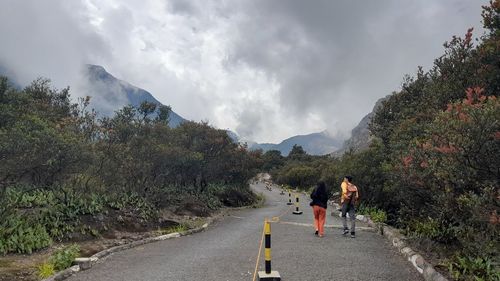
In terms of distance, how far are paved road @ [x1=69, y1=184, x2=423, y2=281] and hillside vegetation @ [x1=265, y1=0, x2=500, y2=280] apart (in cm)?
121

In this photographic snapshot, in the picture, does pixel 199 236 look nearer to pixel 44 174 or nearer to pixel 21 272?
pixel 44 174

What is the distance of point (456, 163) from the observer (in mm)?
7426

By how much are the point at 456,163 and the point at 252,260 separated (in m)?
4.86

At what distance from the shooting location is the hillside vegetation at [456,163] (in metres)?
6.88

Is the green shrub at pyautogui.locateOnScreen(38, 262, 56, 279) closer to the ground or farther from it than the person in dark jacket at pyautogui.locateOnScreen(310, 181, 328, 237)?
closer to the ground

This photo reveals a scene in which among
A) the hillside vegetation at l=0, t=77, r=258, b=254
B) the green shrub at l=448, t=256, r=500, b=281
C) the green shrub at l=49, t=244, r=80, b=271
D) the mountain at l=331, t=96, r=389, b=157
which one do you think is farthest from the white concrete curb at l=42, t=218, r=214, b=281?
the mountain at l=331, t=96, r=389, b=157

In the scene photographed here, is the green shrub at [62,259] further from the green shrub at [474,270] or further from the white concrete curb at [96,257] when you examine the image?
the green shrub at [474,270]

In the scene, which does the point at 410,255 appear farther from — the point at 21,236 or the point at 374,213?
the point at 21,236

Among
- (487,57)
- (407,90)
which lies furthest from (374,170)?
(487,57)

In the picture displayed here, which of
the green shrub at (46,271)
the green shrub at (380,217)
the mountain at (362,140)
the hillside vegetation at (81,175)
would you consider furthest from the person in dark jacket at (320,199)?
the mountain at (362,140)

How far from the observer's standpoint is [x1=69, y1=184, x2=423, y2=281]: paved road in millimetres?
8266

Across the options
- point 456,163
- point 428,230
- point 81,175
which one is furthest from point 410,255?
point 81,175

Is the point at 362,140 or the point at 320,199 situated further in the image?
the point at 362,140

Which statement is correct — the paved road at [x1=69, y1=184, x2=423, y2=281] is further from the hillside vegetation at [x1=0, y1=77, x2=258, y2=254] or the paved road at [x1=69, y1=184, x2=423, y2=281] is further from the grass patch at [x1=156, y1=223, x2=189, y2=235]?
the hillside vegetation at [x1=0, y1=77, x2=258, y2=254]
